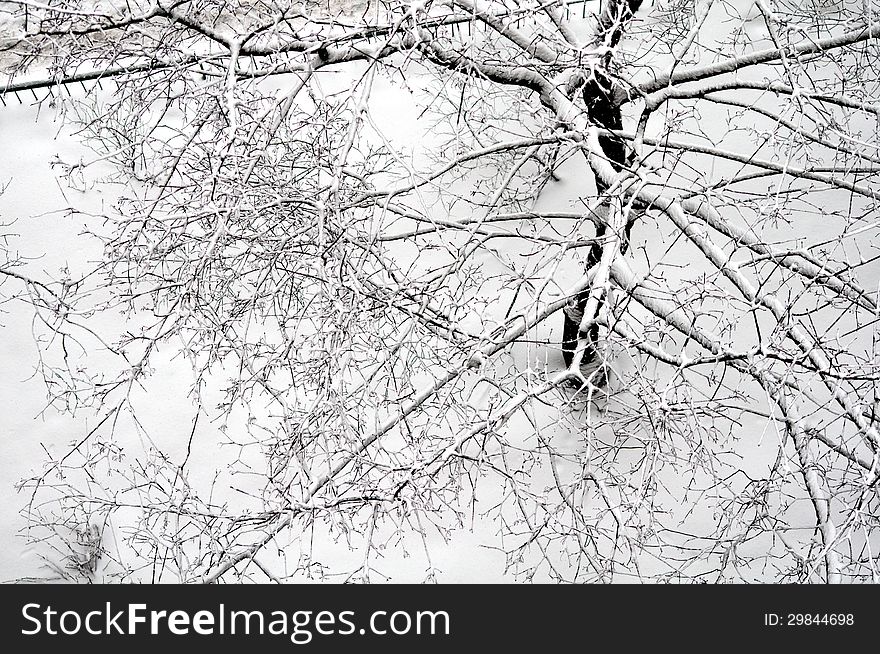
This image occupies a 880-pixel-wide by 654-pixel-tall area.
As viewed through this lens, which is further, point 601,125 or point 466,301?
point 466,301

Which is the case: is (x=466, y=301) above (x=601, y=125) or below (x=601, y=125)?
below

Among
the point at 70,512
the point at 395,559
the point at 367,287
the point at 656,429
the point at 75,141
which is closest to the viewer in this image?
the point at 656,429

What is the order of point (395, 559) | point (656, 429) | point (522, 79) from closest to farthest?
point (656, 429) < point (522, 79) < point (395, 559)

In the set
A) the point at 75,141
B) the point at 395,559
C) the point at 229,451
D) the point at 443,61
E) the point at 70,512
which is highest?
the point at 75,141

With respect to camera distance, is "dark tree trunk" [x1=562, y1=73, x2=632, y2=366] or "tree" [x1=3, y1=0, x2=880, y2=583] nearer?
"tree" [x1=3, y1=0, x2=880, y2=583]

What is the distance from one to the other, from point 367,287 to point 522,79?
1.62m

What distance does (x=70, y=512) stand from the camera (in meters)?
6.03

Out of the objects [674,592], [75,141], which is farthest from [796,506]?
[75,141]

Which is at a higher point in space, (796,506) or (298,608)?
(796,506)

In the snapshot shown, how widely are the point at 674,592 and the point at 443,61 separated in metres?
2.93

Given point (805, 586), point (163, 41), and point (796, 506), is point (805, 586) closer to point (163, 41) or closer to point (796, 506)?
point (796, 506)

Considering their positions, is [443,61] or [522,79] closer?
[443,61]

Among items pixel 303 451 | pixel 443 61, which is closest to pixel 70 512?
pixel 303 451

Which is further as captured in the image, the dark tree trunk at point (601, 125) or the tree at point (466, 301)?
the dark tree trunk at point (601, 125)
